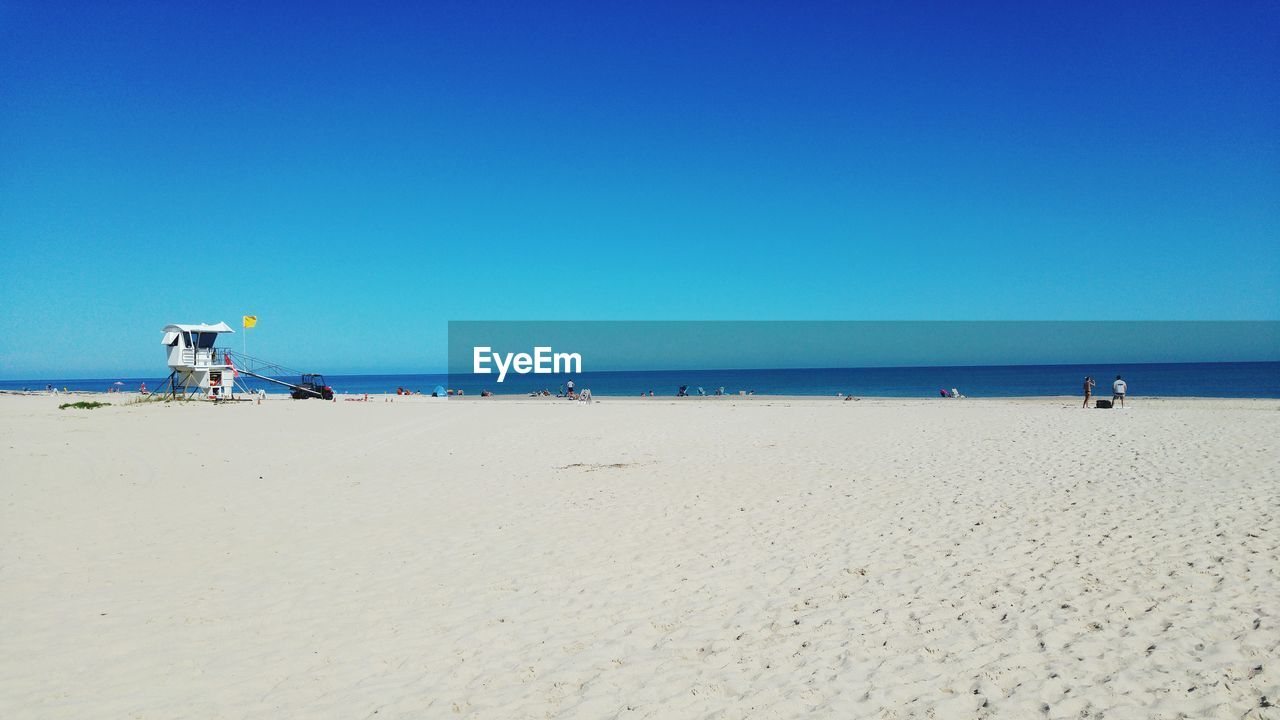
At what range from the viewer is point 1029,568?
20.9ft

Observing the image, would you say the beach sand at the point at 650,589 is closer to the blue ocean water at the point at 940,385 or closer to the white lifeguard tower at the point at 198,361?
the white lifeguard tower at the point at 198,361

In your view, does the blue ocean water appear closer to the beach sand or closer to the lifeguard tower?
the lifeguard tower

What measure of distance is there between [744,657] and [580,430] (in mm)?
15861

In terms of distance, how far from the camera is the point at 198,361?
3506 centimetres

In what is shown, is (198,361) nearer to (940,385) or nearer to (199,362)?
(199,362)

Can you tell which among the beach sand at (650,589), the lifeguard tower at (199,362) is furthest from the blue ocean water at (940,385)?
the beach sand at (650,589)

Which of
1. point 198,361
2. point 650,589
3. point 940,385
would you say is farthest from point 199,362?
point 940,385

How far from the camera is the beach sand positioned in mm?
4250

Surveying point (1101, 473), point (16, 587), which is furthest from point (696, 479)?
point (16, 587)

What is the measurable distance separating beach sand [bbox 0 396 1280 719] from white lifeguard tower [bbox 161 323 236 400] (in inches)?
977

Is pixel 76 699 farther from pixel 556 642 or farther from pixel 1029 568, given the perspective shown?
pixel 1029 568

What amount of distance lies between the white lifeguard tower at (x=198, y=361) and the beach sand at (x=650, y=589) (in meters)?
24.8

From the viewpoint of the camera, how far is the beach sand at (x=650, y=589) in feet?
13.9

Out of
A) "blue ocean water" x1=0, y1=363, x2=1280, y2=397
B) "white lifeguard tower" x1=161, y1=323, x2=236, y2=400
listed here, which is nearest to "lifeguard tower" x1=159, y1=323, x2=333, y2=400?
"white lifeguard tower" x1=161, y1=323, x2=236, y2=400
